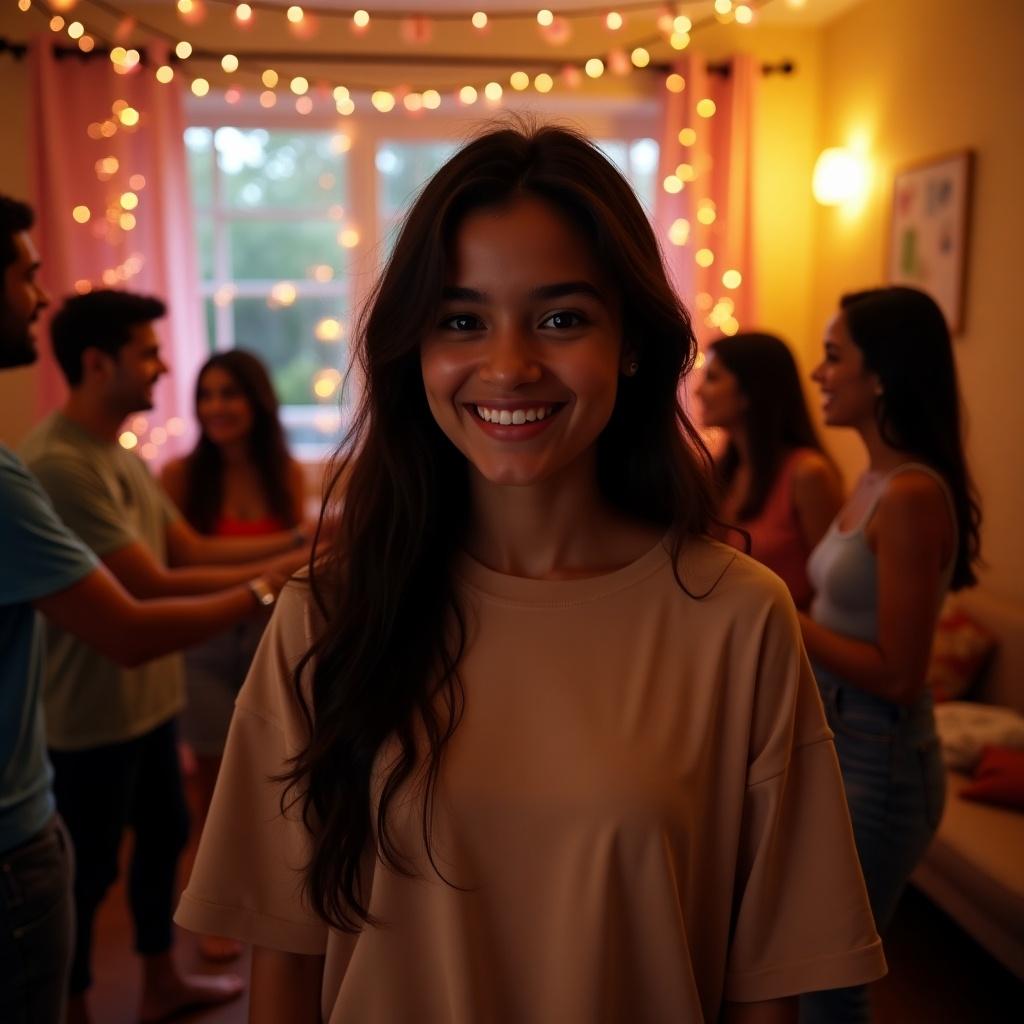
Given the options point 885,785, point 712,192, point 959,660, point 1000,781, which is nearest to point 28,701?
point 885,785

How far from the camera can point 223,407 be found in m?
2.95

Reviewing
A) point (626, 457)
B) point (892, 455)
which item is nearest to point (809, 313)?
point (892, 455)

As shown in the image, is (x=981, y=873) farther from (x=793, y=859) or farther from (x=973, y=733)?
(x=793, y=859)

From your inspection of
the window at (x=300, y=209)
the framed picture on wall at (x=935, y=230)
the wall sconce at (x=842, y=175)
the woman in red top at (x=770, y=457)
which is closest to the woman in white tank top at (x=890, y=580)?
the woman in red top at (x=770, y=457)

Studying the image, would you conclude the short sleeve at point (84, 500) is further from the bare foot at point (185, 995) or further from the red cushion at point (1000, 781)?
the red cushion at point (1000, 781)

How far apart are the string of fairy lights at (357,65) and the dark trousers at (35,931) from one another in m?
3.28

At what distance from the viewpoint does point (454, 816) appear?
3.12 ft

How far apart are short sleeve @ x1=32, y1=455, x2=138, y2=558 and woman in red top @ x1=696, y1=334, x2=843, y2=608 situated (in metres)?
1.25

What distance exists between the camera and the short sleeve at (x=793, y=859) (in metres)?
0.98

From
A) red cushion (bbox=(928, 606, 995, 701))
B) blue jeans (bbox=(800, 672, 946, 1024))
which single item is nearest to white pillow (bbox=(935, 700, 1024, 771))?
red cushion (bbox=(928, 606, 995, 701))

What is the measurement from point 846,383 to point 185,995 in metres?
2.00

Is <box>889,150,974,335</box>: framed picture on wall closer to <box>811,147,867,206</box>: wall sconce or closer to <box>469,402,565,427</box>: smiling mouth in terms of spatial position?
<box>811,147,867,206</box>: wall sconce

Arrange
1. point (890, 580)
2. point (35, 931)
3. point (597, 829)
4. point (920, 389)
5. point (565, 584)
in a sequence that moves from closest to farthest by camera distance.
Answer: point (597, 829) < point (565, 584) < point (35, 931) < point (890, 580) < point (920, 389)

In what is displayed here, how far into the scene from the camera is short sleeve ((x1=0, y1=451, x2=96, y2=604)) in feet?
4.51
